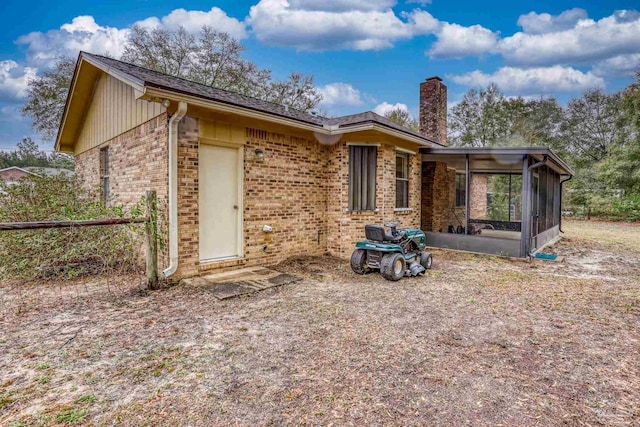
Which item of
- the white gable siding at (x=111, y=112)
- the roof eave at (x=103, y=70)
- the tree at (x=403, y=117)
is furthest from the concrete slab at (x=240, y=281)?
the tree at (x=403, y=117)

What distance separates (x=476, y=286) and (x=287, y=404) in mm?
4326

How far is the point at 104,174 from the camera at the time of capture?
8188 mm

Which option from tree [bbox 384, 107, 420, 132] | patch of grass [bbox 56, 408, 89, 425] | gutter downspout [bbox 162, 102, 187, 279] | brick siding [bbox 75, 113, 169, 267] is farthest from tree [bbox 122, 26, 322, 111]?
patch of grass [bbox 56, 408, 89, 425]

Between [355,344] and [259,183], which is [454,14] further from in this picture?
[355,344]

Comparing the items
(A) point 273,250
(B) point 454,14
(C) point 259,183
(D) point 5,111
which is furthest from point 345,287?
(D) point 5,111

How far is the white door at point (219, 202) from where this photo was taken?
226 inches

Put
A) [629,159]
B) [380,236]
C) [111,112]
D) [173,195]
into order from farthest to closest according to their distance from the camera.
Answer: [629,159], [111,112], [380,236], [173,195]

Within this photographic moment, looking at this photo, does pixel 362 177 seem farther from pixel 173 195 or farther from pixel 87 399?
pixel 87 399

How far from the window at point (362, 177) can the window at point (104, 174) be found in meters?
5.86

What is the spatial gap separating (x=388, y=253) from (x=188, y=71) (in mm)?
19239

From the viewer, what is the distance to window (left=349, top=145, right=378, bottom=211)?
766 centimetres

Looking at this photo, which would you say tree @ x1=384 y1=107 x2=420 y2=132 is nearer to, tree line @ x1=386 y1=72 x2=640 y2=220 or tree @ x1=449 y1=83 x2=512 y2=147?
tree line @ x1=386 y1=72 x2=640 y2=220

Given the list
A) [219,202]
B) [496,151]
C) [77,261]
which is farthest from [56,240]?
[496,151]

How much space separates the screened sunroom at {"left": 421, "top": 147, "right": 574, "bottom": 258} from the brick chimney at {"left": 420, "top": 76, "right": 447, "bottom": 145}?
1445mm
